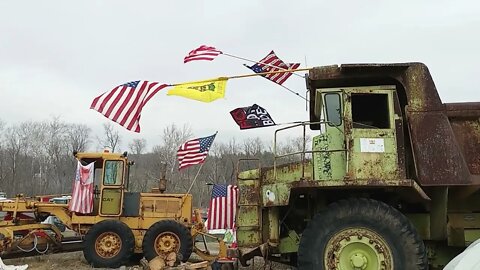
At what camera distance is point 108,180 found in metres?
13.0

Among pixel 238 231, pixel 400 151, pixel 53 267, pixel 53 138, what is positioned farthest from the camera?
pixel 53 138

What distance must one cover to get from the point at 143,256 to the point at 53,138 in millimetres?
60476

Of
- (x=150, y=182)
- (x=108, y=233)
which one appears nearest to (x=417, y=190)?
(x=108, y=233)

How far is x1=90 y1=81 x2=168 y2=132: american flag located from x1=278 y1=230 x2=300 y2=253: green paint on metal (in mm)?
4076

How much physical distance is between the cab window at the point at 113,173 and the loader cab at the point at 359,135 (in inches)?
275

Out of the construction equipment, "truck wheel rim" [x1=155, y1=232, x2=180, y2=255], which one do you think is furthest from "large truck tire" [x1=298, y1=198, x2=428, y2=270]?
"truck wheel rim" [x1=155, y1=232, x2=180, y2=255]

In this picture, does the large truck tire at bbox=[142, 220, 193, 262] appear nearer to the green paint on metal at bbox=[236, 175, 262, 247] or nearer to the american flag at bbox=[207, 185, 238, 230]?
the american flag at bbox=[207, 185, 238, 230]

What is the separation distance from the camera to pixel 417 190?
269 inches

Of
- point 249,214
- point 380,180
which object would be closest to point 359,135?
point 380,180

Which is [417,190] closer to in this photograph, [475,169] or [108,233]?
[475,169]

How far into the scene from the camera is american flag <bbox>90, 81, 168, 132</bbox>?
→ 10102 millimetres

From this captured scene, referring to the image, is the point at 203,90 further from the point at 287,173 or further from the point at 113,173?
the point at 113,173

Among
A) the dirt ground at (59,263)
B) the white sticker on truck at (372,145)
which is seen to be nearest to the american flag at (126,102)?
the dirt ground at (59,263)

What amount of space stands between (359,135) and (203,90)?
3.48 m
